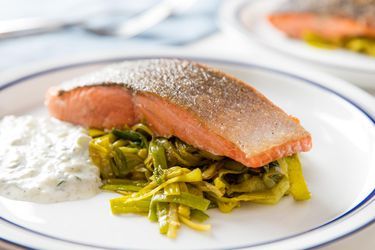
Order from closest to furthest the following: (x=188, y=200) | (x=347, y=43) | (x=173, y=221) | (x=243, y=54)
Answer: (x=173, y=221) → (x=188, y=200) → (x=243, y=54) → (x=347, y=43)

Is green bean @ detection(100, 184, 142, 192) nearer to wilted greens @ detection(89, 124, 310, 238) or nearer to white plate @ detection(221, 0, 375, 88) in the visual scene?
wilted greens @ detection(89, 124, 310, 238)

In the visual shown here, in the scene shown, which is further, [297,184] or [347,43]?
[347,43]

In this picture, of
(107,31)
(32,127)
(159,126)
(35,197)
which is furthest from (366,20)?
(35,197)

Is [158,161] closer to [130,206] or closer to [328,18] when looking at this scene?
[130,206]

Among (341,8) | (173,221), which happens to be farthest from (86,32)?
(173,221)

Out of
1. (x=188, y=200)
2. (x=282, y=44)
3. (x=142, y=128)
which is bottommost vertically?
(x=282, y=44)

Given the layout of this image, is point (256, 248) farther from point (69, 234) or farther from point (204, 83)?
point (204, 83)

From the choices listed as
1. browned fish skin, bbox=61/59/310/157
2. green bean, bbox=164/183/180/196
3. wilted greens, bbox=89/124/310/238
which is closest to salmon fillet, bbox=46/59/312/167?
browned fish skin, bbox=61/59/310/157
